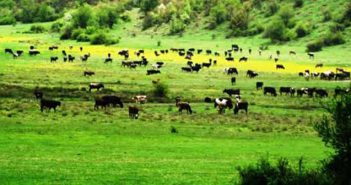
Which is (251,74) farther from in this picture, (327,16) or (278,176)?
(327,16)

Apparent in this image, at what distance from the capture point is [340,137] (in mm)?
17719

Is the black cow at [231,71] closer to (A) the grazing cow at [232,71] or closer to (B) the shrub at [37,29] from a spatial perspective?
(A) the grazing cow at [232,71]

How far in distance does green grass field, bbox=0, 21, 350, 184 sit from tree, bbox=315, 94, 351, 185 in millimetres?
2109

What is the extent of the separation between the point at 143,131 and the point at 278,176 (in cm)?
2106

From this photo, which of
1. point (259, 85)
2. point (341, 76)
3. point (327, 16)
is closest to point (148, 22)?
point (327, 16)

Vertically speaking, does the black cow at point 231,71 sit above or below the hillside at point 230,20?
below

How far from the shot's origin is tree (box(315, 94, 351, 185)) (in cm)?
1759

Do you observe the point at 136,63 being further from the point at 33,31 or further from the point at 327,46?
the point at 33,31

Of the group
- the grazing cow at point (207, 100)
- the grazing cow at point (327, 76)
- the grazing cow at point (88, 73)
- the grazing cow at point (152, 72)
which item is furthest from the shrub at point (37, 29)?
the grazing cow at point (207, 100)

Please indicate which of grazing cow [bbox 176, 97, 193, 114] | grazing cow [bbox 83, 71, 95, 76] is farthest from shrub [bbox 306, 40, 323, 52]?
grazing cow [bbox 176, 97, 193, 114]

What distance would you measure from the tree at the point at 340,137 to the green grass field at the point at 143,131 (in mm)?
2109

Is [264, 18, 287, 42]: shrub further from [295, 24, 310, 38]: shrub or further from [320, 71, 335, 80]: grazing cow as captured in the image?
[320, 71, 335, 80]: grazing cow

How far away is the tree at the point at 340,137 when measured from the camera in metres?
17.6

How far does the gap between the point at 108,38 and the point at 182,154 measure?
9713 centimetres
